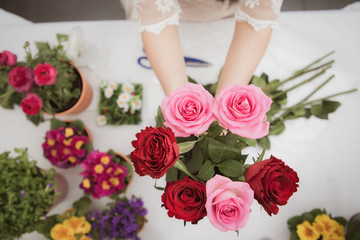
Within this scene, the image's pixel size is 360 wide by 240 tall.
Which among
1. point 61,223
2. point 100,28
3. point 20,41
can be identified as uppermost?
point 100,28

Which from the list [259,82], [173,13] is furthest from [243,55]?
[173,13]

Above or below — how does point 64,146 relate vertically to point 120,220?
above

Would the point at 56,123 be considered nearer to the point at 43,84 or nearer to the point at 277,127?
the point at 43,84

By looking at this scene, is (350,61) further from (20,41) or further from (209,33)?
(20,41)

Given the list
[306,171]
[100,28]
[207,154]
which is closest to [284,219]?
[306,171]

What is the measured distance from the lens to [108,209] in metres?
0.77

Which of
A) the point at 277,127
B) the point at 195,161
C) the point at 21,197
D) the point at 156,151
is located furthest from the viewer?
the point at 277,127

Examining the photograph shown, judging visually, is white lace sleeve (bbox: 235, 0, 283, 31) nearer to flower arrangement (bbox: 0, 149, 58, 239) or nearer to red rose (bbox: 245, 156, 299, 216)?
red rose (bbox: 245, 156, 299, 216)

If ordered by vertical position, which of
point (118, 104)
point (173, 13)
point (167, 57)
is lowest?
point (118, 104)

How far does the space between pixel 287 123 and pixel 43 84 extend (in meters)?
0.73

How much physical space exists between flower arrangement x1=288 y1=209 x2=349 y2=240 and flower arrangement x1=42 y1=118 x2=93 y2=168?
0.64 metres

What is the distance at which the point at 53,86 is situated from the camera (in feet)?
2.44

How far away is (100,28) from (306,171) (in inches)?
32.5

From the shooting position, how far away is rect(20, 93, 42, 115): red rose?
68 centimetres
